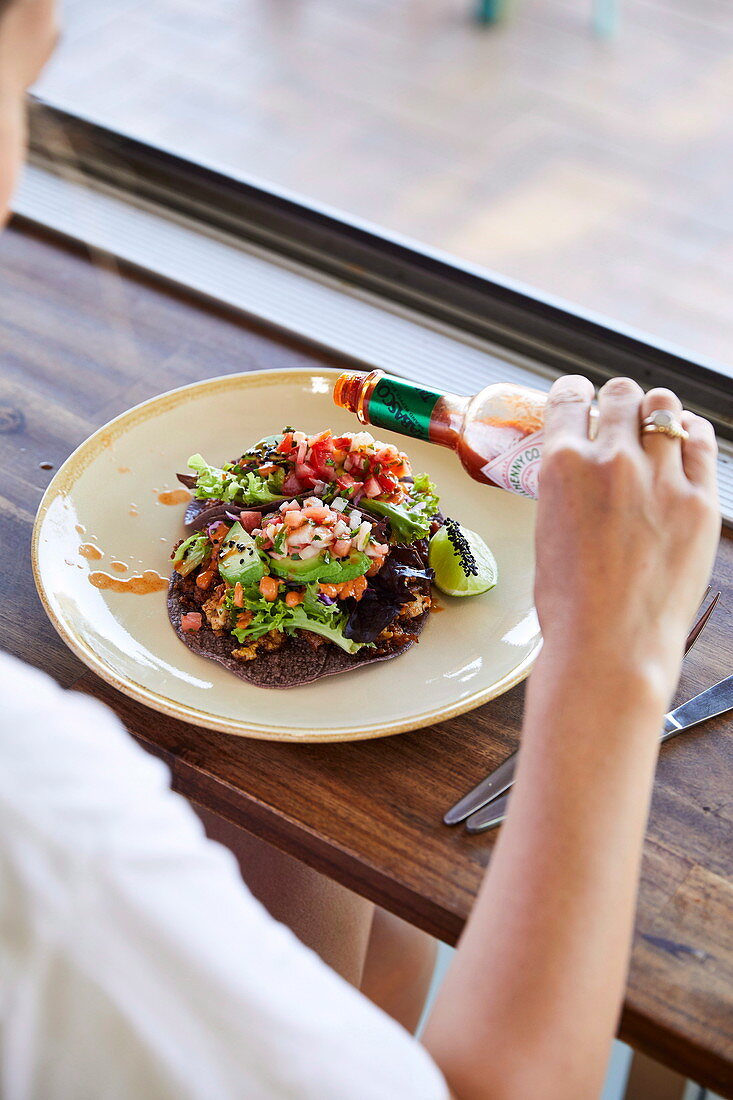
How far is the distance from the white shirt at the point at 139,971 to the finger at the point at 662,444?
1.28 ft

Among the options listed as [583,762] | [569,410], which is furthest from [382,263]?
[583,762]

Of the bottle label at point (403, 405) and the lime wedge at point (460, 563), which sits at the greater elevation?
the bottle label at point (403, 405)

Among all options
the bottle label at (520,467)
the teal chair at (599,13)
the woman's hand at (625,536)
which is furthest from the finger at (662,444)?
the teal chair at (599,13)

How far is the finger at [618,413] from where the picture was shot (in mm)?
687

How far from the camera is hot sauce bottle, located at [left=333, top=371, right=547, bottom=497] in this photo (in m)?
0.82

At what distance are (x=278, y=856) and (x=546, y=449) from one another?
1.69 feet

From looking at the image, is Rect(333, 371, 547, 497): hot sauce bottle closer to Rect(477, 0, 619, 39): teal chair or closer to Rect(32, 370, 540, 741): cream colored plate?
Rect(32, 370, 540, 741): cream colored plate

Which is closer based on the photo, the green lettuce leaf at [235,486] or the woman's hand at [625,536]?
the woman's hand at [625,536]

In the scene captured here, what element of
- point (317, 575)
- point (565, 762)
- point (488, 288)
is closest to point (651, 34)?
point (488, 288)

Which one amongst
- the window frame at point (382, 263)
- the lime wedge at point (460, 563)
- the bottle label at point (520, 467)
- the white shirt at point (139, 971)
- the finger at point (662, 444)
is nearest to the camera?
the white shirt at point (139, 971)

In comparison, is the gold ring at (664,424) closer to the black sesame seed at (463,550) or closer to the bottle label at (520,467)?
the bottle label at (520,467)

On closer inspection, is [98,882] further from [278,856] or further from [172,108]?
[172,108]

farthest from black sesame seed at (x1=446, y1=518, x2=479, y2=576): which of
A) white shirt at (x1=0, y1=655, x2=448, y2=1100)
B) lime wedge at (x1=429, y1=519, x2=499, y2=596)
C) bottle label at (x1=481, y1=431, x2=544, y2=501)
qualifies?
white shirt at (x1=0, y1=655, x2=448, y2=1100)

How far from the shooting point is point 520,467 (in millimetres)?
817
